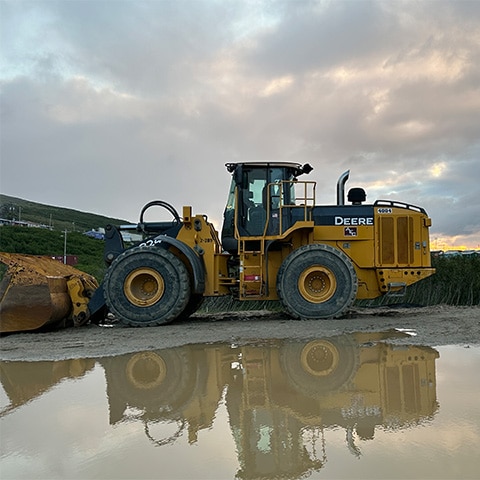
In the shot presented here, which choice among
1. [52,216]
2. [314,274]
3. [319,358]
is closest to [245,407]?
[319,358]

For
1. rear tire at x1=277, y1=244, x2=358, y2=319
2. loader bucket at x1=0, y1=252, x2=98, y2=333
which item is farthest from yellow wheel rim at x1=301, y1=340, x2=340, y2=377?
loader bucket at x1=0, y1=252, x2=98, y2=333

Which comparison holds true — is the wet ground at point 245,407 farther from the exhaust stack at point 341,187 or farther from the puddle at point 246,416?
the exhaust stack at point 341,187

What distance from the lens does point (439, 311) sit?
1036cm

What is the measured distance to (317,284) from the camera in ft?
31.5

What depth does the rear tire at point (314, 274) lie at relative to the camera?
932 cm

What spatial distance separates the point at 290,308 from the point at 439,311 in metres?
3.15

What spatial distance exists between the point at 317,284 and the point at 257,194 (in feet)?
6.70

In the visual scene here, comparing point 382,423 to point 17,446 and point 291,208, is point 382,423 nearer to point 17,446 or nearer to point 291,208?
point 17,446

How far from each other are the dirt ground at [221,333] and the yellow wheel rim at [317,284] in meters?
0.55

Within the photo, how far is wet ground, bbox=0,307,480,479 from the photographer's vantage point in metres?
2.86

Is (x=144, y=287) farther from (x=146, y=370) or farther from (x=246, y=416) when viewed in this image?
(x=246, y=416)

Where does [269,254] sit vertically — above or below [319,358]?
above

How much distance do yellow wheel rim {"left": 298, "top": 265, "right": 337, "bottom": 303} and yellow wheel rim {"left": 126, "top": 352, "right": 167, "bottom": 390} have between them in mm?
3878

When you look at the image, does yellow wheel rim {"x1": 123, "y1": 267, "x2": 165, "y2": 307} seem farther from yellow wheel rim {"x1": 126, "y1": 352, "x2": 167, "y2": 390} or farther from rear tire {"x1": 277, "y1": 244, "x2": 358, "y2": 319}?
yellow wheel rim {"x1": 126, "y1": 352, "x2": 167, "y2": 390}
